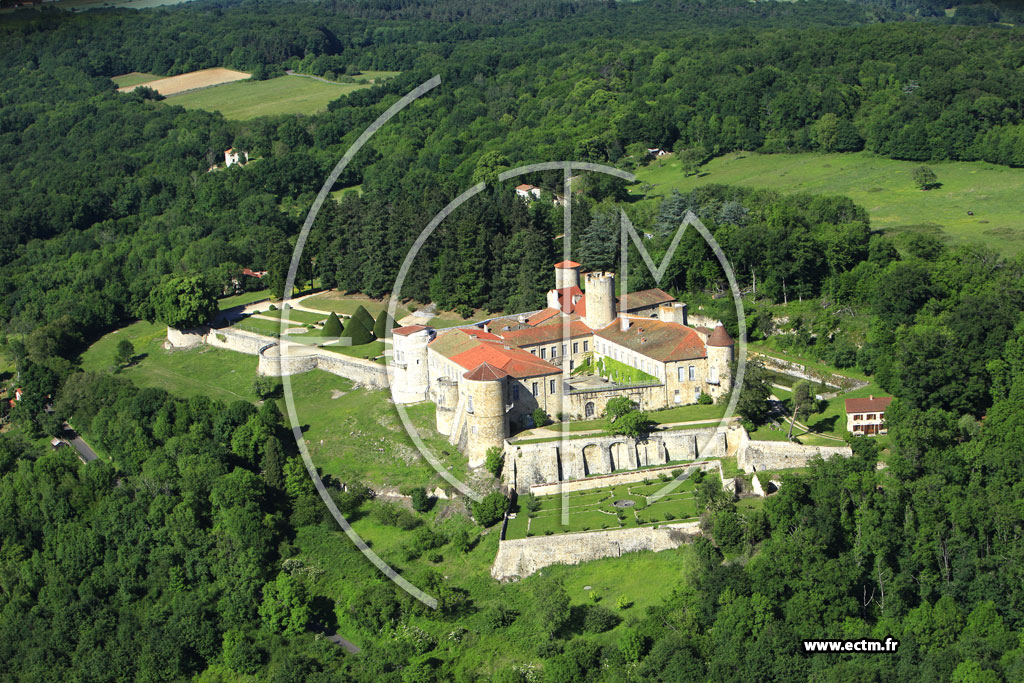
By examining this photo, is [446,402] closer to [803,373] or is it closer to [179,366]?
[803,373]

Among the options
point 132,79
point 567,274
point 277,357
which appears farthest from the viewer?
point 132,79

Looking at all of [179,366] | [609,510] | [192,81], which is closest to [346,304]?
[179,366]

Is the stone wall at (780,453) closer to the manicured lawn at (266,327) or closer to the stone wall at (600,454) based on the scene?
the stone wall at (600,454)

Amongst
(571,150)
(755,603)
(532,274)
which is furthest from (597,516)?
(571,150)

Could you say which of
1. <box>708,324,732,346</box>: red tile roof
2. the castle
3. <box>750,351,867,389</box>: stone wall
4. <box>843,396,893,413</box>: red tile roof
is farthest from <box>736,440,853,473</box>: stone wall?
<box>750,351,867,389</box>: stone wall

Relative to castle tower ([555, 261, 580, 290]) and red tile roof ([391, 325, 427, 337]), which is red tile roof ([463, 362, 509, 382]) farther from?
castle tower ([555, 261, 580, 290])

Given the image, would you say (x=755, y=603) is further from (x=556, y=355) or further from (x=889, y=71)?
(x=889, y=71)

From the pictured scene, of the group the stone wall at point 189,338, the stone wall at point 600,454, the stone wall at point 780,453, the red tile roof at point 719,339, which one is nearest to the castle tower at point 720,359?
the red tile roof at point 719,339
